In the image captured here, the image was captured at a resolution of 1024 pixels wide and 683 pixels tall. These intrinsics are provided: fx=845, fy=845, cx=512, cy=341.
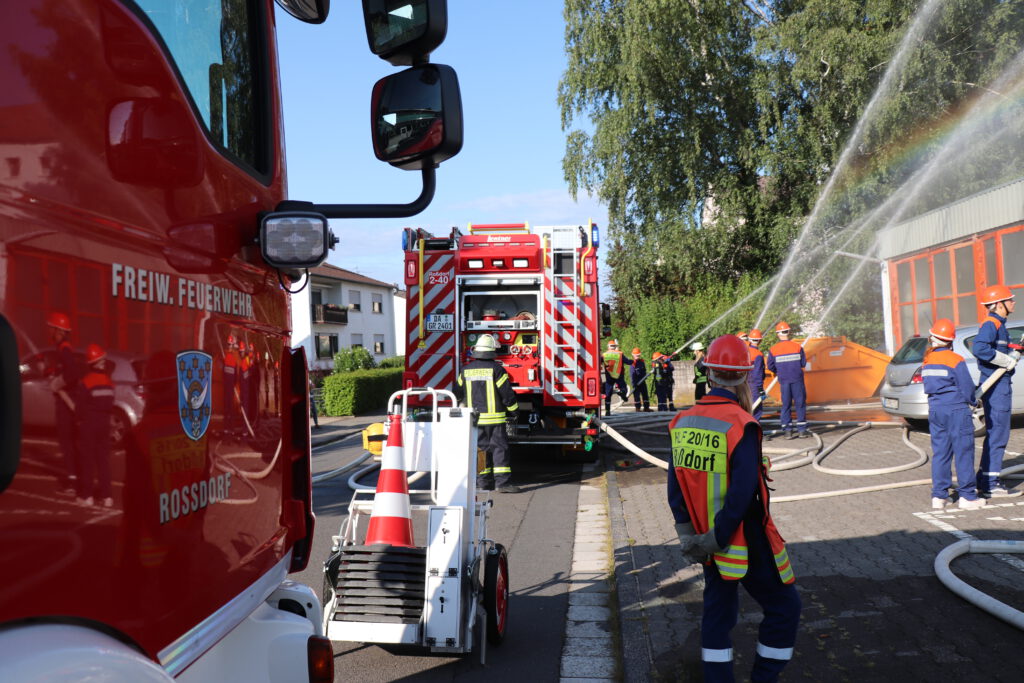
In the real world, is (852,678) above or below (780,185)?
below

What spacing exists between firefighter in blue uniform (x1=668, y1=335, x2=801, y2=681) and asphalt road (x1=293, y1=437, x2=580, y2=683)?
1.11 meters

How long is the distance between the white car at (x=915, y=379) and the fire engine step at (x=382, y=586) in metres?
9.81

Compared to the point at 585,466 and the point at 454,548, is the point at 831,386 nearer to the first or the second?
the point at 585,466

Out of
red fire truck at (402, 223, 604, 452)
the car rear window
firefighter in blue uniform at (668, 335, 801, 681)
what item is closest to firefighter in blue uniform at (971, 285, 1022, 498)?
red fire truck at (402, 223, 604, 452)

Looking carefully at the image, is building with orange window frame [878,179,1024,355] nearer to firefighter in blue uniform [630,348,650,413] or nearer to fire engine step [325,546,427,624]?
firefighter in blue uniform [630,348,650,413]

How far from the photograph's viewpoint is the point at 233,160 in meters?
2.26

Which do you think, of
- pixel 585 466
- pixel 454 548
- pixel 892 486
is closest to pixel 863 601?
pixel 454 548

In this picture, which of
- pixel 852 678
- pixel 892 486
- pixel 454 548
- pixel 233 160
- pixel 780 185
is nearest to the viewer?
pixel 233 160

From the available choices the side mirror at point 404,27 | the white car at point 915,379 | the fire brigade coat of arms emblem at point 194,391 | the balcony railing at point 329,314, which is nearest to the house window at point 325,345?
the balcony railing at point 329,314

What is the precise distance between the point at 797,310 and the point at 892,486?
19276 millimetres

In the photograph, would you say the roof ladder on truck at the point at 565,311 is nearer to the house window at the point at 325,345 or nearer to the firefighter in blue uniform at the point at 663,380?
the firefighter in blue uniform at the point at 663,380

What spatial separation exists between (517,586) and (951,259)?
58.8ft

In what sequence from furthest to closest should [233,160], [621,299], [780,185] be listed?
[621,299] → [780,185] → [233,160]

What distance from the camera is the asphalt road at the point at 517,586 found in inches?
180
